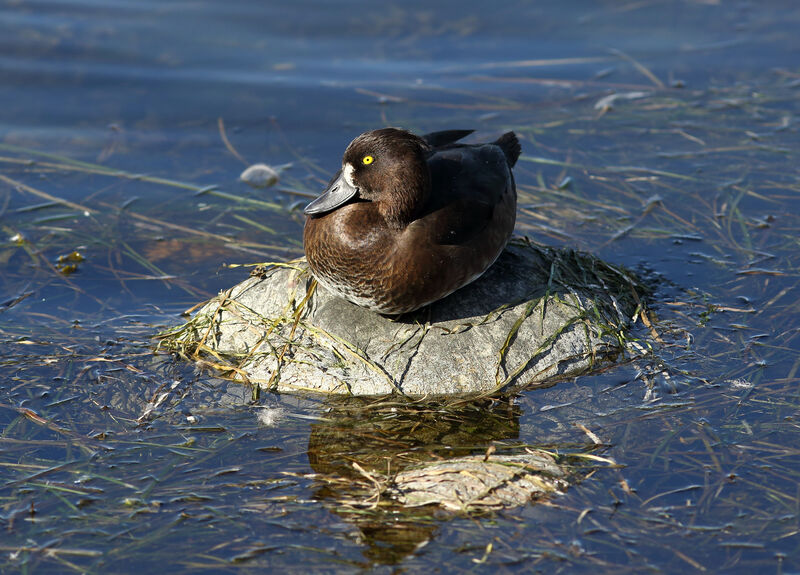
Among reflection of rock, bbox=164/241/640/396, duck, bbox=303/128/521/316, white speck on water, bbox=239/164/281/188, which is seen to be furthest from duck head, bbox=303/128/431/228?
white speck on water, bbox=239/164/281/188

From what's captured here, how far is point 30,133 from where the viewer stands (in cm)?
760

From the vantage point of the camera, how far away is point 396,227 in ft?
14.5

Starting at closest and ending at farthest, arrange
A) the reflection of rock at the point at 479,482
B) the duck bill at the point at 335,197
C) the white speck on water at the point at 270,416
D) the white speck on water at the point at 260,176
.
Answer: the reflection of rock at the point at 479,482 < the white speck on water at the point at 270,416 < the duck bill at the point at 335,197 < the white speck on water at the point at 260,176

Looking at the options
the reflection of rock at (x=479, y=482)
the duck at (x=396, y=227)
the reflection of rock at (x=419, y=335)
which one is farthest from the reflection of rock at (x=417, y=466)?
the duck at (x=396, y=227)

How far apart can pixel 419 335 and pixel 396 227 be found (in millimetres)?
595

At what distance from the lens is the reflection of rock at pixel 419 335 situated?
14.9 feet

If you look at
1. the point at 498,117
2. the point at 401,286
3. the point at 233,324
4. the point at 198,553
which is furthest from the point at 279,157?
the point at 198,553

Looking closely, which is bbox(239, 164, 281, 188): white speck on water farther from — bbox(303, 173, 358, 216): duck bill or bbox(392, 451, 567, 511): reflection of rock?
bbox(392, 451, 567, 511): reflection of rock

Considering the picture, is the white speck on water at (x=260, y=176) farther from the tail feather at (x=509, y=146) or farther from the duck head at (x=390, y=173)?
the duck head at (x=390, y=173)

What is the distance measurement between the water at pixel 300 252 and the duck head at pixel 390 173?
977mm

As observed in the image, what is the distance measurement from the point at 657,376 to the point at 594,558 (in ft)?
4.70

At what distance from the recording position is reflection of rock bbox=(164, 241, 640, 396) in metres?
4.55

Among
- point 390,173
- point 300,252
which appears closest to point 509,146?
point 390,173

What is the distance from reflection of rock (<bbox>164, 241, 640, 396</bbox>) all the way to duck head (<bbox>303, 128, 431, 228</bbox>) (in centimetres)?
62
